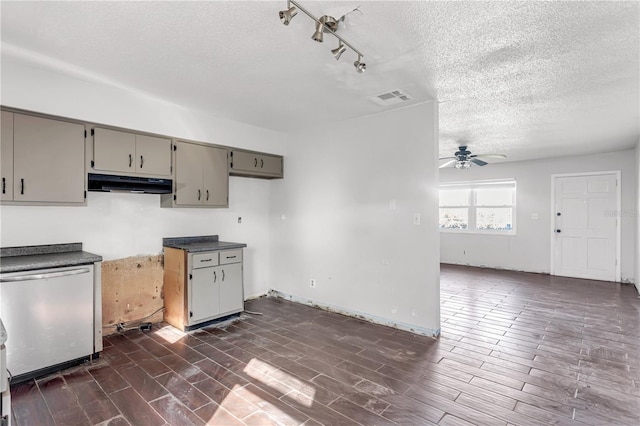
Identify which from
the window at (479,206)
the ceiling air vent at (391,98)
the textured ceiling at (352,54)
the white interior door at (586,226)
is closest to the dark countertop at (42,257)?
the textured ceiling at (352,54)

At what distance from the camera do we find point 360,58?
262 centimetres

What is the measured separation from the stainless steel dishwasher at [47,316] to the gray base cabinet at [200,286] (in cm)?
93

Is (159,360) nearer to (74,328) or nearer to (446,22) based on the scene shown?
(74,328)

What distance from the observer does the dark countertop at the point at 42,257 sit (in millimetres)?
2582

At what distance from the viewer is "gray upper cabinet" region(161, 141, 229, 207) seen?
3922 millimetres

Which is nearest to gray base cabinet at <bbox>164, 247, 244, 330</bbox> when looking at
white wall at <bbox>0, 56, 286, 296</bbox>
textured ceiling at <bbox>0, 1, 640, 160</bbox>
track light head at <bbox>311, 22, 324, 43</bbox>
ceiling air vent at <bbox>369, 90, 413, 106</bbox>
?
white wall at <bbox>0, 56, 286, 296</bbox>

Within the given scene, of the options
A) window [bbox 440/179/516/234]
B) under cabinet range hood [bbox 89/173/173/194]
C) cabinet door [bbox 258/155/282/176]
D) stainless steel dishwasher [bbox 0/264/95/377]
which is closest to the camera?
stainless steel dishwasher [bbox 0/264/95/377]

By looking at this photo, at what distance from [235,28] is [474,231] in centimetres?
764

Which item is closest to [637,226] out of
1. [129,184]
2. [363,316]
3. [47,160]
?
[363,316]

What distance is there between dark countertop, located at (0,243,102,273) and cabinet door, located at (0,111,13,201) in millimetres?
538

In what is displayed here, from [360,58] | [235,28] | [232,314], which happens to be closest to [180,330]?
[232,314]

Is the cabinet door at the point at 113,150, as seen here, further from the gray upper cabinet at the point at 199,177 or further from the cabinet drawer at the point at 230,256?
the cabinet drawer at the point at 230,256

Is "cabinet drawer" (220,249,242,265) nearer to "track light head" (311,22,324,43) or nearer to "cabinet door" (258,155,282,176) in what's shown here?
"cabinet door" (258,155,282,176)

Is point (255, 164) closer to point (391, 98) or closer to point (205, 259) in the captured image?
point (205, 259)
